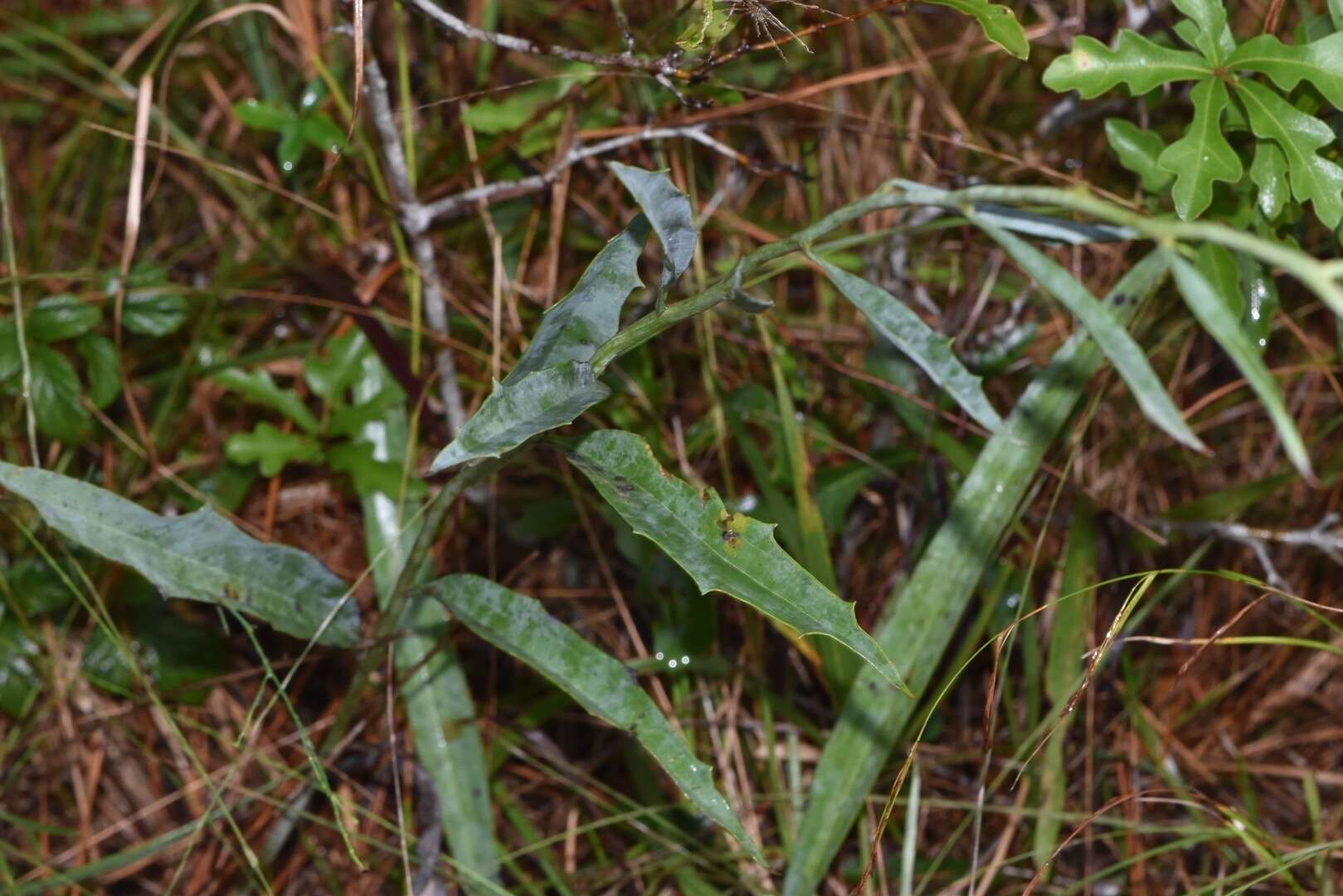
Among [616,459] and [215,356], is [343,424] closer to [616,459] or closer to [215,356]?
[215,356]

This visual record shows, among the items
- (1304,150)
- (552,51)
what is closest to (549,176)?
(552,51)

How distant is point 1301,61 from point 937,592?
2.80 feet

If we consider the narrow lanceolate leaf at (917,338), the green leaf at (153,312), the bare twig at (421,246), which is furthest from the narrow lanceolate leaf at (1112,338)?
the green leaf at (153,312)

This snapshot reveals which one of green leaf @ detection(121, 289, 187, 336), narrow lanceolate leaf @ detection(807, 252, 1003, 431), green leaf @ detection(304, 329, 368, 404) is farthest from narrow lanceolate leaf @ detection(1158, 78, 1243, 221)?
green leaf @ detection(121, 289, 187, 336)

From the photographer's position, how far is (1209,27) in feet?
4.71

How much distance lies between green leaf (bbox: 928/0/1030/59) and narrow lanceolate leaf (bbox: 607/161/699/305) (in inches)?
17.0

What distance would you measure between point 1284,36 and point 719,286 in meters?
1.43

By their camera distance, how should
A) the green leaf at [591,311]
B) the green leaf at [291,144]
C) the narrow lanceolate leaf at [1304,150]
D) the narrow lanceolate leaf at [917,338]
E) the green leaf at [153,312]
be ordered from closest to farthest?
the narrow lanceolate leaf at [917,338] < the green leaf at [591,311] < the narrow lanceolate leaf at [1304,150] < the green leaf at [291,144] < the green leaf at [153,312]

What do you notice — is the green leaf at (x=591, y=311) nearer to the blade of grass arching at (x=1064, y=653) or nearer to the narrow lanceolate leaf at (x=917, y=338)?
the narrow lanceolate leaf at (x=917, y=338)

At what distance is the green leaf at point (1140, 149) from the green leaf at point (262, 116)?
137 centimetres

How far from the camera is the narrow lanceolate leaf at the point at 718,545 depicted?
1195 mm

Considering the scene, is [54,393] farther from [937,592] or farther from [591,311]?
[937,592]

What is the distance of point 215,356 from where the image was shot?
2.21 metres

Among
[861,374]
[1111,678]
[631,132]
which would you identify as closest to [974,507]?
[861,374]
